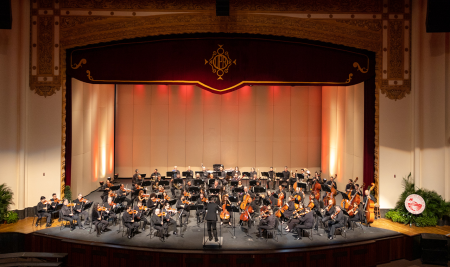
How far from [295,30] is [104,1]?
6.87 m

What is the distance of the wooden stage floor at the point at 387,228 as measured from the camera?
459 inches

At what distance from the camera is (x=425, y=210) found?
41.0 ft

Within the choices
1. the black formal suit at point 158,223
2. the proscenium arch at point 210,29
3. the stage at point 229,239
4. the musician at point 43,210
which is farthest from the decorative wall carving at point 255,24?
the black formal suit at point 158,223

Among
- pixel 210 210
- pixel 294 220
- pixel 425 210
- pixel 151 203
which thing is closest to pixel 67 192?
pixel 151 203

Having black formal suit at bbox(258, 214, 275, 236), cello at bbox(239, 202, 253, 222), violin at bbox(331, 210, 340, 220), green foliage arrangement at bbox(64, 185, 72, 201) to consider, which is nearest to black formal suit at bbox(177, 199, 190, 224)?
cello at bbox(239, 202, 253, 222)

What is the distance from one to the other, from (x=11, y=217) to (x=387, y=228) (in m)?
12.2

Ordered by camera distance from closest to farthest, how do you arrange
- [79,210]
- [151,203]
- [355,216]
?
1. [355,216]
2. [79,210]
3. [151,203]

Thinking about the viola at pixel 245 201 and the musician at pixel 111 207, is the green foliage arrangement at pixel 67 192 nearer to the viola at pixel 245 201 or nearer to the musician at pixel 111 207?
the musician at pixel 111 207

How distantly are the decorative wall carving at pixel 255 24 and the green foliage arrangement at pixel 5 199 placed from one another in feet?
5.68

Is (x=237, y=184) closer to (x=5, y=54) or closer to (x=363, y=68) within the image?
(x=363, y=68)

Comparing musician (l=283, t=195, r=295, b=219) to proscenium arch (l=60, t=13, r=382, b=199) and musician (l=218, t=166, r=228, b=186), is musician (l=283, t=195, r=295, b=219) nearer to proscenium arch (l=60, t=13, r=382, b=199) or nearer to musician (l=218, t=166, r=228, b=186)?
musician (l=218, t=166, r=228, b=186)

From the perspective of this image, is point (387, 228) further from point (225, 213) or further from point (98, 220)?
point (98, 220)

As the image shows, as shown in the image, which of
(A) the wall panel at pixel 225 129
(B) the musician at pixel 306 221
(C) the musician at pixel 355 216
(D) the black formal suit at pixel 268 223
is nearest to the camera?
(D) the black formal suit at pixel 268 223

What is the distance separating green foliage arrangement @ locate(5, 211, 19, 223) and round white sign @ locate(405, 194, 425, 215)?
1286 centimetres
